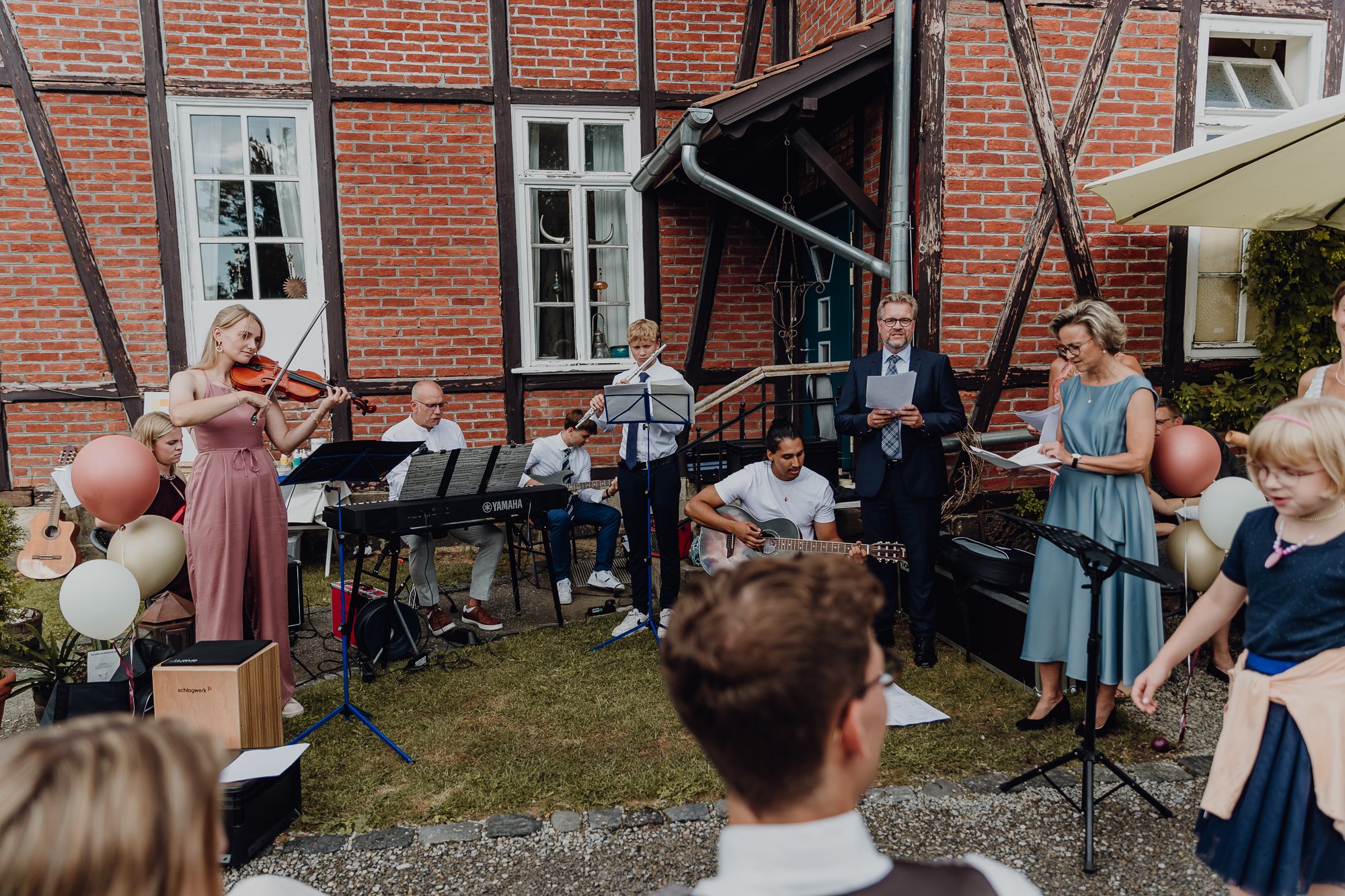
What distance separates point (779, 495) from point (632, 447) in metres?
0.93

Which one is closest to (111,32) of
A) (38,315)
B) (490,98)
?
(38,315)

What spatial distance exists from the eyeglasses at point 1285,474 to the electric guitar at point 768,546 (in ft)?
7.62

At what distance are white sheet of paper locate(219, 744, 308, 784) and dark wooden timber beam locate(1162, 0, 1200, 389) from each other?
224 inches

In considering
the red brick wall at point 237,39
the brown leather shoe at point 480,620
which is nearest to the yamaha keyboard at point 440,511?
the brown leather shoe at point 480,620

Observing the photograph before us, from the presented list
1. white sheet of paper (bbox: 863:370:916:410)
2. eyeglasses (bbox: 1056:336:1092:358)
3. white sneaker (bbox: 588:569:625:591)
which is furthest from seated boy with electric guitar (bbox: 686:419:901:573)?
white sneaker (bbox: 588:569:625:591)

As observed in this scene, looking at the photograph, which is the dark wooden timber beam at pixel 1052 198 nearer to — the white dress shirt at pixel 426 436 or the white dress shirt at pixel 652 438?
the white dress shirt at pixel 652 438

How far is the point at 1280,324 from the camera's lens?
564 centimetres

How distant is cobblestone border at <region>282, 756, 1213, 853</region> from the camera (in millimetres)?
3006

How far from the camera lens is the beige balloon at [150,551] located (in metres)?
3.93

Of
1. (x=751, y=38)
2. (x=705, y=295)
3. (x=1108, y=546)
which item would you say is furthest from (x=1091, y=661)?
(x=751, y=38)

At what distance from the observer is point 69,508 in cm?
636

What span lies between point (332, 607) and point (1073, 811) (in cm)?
481

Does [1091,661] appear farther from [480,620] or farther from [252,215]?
[252,215]

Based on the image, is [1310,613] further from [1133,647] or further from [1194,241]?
[1194,241]
